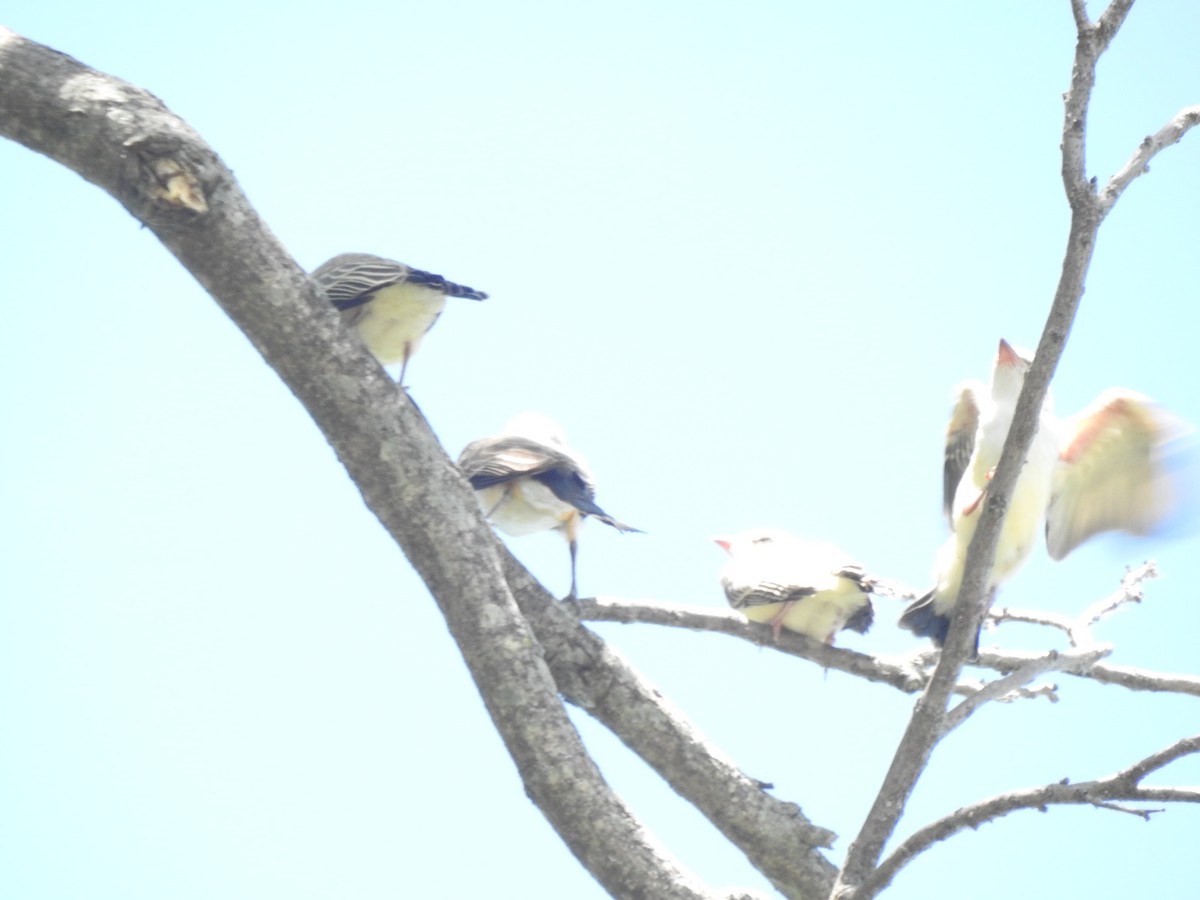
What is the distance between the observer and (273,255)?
12.6 feet

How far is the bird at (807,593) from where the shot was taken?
628cm

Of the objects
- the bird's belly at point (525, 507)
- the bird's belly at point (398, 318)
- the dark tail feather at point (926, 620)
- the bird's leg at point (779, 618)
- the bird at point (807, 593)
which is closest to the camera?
the dark tail feather at point (926, 620)

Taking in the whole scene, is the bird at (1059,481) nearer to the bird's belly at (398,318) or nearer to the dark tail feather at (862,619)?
the dark tail feather at (862,619)

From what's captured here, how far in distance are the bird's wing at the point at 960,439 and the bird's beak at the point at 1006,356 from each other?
65cm

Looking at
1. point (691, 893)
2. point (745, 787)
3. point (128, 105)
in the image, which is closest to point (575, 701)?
point (745, 787)

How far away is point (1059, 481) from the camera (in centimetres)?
564

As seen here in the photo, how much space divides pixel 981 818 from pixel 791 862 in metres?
1.14

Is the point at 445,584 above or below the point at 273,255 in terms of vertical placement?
below

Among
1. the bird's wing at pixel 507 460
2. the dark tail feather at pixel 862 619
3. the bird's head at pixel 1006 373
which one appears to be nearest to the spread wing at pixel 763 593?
the dark tail feather at pixel 862 619

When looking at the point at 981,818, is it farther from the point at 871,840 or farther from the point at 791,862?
the point at 791,862

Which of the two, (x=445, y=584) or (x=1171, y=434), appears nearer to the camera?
(x=445, y=584)

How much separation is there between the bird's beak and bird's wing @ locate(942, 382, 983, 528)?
65cm

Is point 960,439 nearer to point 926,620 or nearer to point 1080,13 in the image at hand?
point 926,620

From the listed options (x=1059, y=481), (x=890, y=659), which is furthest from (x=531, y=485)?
(x=1059, y=481)
